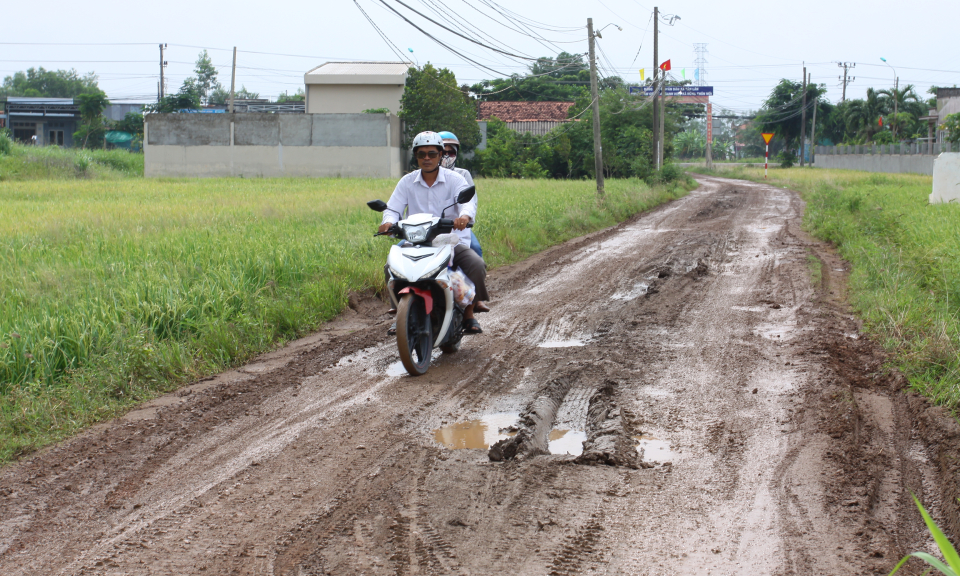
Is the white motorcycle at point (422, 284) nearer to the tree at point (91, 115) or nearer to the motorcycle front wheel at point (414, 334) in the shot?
the motorcycle front wheel at point (414, 334)

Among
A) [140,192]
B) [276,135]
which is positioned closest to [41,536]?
[140,192]

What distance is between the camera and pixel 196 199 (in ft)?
66.9

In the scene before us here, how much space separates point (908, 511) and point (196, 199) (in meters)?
19.8

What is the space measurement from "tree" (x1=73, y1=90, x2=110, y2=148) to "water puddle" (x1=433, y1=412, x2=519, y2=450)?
180 feet

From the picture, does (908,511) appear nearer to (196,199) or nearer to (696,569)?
(696,569)

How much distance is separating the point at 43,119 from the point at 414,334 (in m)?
63.4

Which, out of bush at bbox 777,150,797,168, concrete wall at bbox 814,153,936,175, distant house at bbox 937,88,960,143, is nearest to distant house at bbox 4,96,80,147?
bush at bbox 777,150,797,168

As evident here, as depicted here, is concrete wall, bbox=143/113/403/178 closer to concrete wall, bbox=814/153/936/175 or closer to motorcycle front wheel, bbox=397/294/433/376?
concrete wall, bbox=814/153/936/175

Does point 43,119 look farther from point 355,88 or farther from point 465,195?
point 465,195

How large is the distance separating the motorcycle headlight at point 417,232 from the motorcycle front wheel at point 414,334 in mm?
445

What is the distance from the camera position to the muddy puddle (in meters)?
4.29

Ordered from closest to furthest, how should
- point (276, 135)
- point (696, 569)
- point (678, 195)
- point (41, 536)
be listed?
1. point (696, 569)
2. point (41, 536)
3. point (678, 195)
4. point (276, 135)

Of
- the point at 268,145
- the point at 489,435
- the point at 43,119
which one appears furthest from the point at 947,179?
the point at 43,119

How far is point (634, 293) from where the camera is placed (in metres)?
9.10
